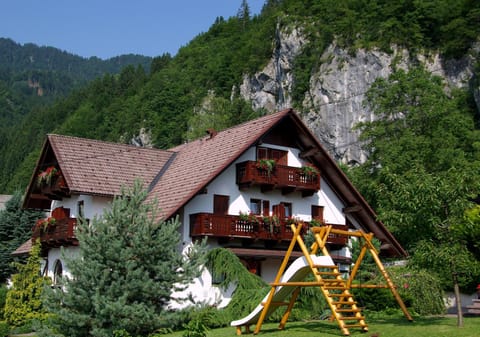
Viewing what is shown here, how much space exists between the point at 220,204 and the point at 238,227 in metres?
1.62

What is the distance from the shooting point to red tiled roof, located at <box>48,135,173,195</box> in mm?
27984

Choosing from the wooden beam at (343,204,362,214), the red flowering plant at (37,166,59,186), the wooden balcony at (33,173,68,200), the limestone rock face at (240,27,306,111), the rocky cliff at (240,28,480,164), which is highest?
the limestone rock face at (240,27,306,111)

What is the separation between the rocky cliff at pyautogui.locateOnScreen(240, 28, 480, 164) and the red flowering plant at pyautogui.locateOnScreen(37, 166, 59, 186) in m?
43.4

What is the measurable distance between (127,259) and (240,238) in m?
11.0

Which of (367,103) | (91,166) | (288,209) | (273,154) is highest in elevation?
(367,103)

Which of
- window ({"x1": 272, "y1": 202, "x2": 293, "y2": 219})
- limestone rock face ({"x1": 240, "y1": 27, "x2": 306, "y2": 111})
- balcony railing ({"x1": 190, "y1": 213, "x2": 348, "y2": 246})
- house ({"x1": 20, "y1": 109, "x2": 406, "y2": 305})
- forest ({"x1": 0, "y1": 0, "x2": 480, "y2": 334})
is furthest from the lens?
limestone rock face ({"x1": 240, "y1": 27, "x2": 306, "y2": 111})

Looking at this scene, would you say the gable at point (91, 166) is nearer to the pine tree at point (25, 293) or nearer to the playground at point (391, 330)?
the pine tree at point (25, 293)

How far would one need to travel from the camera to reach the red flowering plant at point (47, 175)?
29203 mm

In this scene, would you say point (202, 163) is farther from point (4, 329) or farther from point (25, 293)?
point (4, 329)

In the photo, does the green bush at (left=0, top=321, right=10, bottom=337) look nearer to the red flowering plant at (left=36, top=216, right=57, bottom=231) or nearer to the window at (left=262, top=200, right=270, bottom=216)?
the red flowering plant at (left=36, top=216, right=57, bottom=231)

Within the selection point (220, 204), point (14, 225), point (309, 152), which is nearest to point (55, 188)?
point (220, 204)

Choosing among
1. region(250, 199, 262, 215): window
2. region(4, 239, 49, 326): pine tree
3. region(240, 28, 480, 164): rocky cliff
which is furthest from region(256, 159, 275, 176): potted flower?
region(240, 28, 480, 164): rocky cliff

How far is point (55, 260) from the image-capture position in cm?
3058

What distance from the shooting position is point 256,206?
28188 mm
